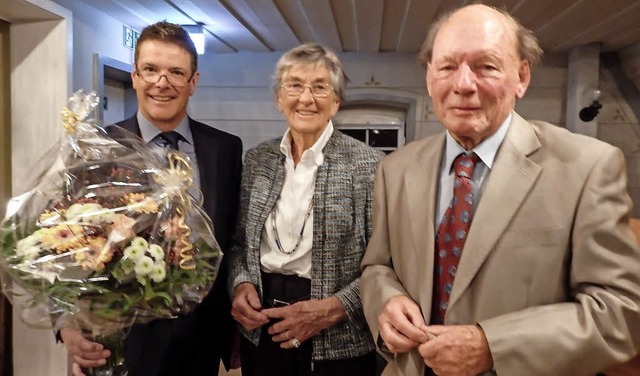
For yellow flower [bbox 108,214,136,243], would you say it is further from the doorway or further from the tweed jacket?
the doorway

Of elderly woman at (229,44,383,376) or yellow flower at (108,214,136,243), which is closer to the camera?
yellow flower at (108,214,136,243)

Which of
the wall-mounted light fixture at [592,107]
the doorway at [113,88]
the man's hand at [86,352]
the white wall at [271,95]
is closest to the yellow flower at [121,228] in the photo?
the man's hand at [86,352]

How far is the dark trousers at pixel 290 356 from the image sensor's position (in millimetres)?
1688

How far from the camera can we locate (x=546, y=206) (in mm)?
1106

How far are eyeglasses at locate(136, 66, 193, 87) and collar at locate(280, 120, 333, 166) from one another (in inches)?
15.7

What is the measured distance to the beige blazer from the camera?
1.05 m

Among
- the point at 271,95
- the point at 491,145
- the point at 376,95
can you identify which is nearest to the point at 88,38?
the point at 271,95

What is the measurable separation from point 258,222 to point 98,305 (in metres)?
0.71

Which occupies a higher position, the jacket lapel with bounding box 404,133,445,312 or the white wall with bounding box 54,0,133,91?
the white wall with bounding box 54,0,133,91

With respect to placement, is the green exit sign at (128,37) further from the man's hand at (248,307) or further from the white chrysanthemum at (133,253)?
the white chrysanthemum at (133,253)

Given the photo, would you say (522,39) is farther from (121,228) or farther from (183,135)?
(183,135)

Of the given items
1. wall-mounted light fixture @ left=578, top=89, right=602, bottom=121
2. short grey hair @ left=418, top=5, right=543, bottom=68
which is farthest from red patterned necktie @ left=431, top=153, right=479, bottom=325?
wall-mounted light fixture @ left=578, top=89, right=602, bottom=121

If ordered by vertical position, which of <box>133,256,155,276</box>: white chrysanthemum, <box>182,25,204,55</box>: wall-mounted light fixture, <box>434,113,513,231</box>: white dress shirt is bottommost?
<box>133,256,155,276</box>: white chrysanthemum

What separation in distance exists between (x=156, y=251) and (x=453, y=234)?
0.66 metres
